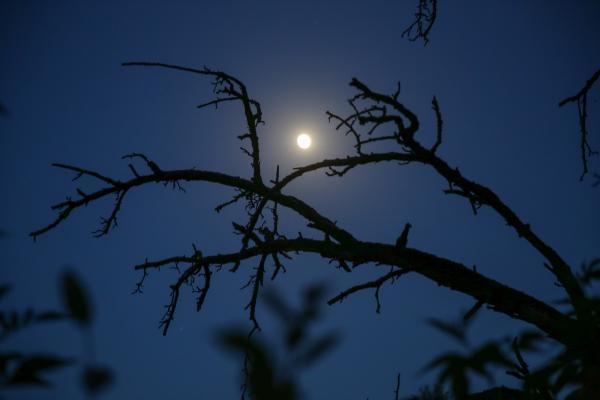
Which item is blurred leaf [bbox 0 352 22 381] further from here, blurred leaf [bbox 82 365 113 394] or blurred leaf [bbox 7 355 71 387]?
blurred leaf [bbox 82 365 113 394]

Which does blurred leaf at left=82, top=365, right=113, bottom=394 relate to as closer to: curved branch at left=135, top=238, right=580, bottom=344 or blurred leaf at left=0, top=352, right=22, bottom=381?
blurred leaf at left=0, top=352, right=22, bottom=381

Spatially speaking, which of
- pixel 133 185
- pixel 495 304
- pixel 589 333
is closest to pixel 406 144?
pixel 495 304

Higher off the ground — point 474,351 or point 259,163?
point 259,163

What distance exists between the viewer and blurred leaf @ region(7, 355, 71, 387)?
3.02 feet

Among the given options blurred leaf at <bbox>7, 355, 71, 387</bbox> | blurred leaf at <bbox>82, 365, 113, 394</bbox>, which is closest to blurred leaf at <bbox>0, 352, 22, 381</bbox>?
blurred leaf at <bbox>7, 355, 71, 387</bbox>

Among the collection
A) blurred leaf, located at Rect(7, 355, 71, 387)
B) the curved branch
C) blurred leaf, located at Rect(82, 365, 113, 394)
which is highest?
the curved branch

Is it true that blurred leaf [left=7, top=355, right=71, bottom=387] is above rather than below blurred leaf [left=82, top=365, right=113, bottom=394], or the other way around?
above

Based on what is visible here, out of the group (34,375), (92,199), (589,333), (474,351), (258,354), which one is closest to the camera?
(258,354)

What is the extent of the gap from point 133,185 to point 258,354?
3915 mm

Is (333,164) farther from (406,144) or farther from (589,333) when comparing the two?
(589,333)

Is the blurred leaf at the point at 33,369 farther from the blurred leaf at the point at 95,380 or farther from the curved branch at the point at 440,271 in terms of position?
the curved branch at the point at 440,271

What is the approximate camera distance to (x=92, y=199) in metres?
4.02

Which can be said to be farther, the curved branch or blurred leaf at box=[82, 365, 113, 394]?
the curved branch

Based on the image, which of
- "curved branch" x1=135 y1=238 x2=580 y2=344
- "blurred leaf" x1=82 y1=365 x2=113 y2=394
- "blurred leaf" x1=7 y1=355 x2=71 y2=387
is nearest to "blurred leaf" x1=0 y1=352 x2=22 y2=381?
"blurred leaf" x1=7 y1=355 x2=71 y2=387
